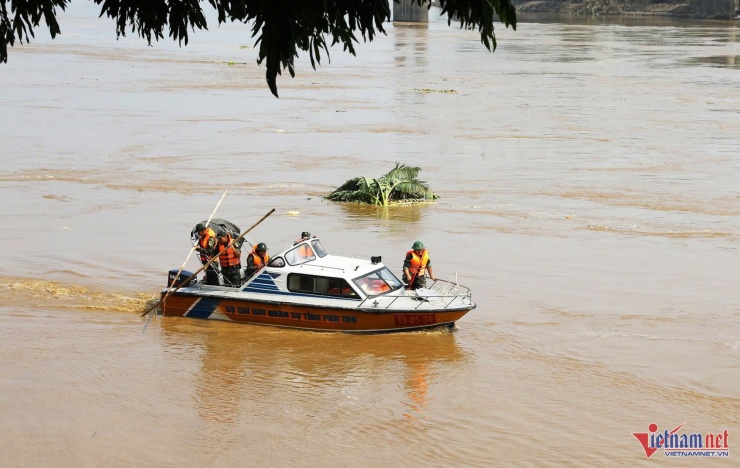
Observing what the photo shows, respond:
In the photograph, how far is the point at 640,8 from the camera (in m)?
126

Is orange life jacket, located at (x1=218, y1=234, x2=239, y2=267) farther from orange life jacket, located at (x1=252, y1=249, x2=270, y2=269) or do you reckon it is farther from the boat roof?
the boat roof

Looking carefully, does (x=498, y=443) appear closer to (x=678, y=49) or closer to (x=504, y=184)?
(x=504, y=184)

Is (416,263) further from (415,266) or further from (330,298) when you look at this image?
(330,298)

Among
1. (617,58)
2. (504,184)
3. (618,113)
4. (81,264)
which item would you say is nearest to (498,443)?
(81,264)

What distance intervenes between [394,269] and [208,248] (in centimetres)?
411

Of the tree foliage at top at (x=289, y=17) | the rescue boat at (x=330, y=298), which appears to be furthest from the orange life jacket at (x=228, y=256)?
the tree foliage at top at (x=289, y=17)

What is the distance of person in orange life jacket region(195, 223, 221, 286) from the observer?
52.3 feet

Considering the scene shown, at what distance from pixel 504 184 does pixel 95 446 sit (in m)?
17.0

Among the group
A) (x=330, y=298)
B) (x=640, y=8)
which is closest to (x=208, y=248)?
(x=330, y=298)

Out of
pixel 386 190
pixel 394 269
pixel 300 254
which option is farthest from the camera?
pixel 386 190

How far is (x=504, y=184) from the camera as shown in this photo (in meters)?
27.7

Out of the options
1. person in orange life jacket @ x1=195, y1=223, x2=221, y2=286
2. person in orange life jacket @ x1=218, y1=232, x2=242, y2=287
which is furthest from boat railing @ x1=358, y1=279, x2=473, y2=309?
person in orange life jacket @ x1=195, y1=223, x2=221, y2=286

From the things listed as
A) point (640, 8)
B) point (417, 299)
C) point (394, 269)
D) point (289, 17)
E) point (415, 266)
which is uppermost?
point (289, 17)

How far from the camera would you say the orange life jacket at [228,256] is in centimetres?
1552
